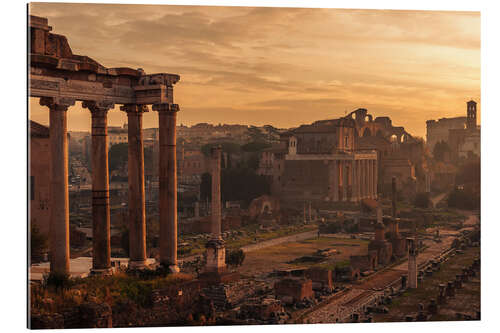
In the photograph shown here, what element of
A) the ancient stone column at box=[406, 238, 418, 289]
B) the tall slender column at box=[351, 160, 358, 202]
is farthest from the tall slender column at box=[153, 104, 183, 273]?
the tall slender column at box=[351, 160, 358, 202]

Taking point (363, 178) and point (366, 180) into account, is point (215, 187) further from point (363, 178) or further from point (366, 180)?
point (366, 180)

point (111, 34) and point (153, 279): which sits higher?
point (111, 34)

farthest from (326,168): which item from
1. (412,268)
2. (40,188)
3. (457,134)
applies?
(40,188)

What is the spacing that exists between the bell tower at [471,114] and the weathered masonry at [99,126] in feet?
21.0

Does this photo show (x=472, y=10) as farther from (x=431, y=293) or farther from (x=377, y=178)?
(x=377, y=178)

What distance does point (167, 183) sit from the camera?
32.7 feet

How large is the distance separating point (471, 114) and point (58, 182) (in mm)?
8739

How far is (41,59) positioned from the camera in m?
8.46

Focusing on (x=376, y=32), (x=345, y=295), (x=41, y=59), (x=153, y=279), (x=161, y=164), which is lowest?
(x=345, y=295)

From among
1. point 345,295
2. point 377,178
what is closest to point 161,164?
point 345,295

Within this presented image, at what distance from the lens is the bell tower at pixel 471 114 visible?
13486 millimetres

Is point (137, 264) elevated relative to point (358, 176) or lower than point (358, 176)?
lower

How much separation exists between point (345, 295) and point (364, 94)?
505cm

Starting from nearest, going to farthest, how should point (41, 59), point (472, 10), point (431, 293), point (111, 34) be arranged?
point (41, 59), point (472, 10), point (111, 34), point (431, 293)
